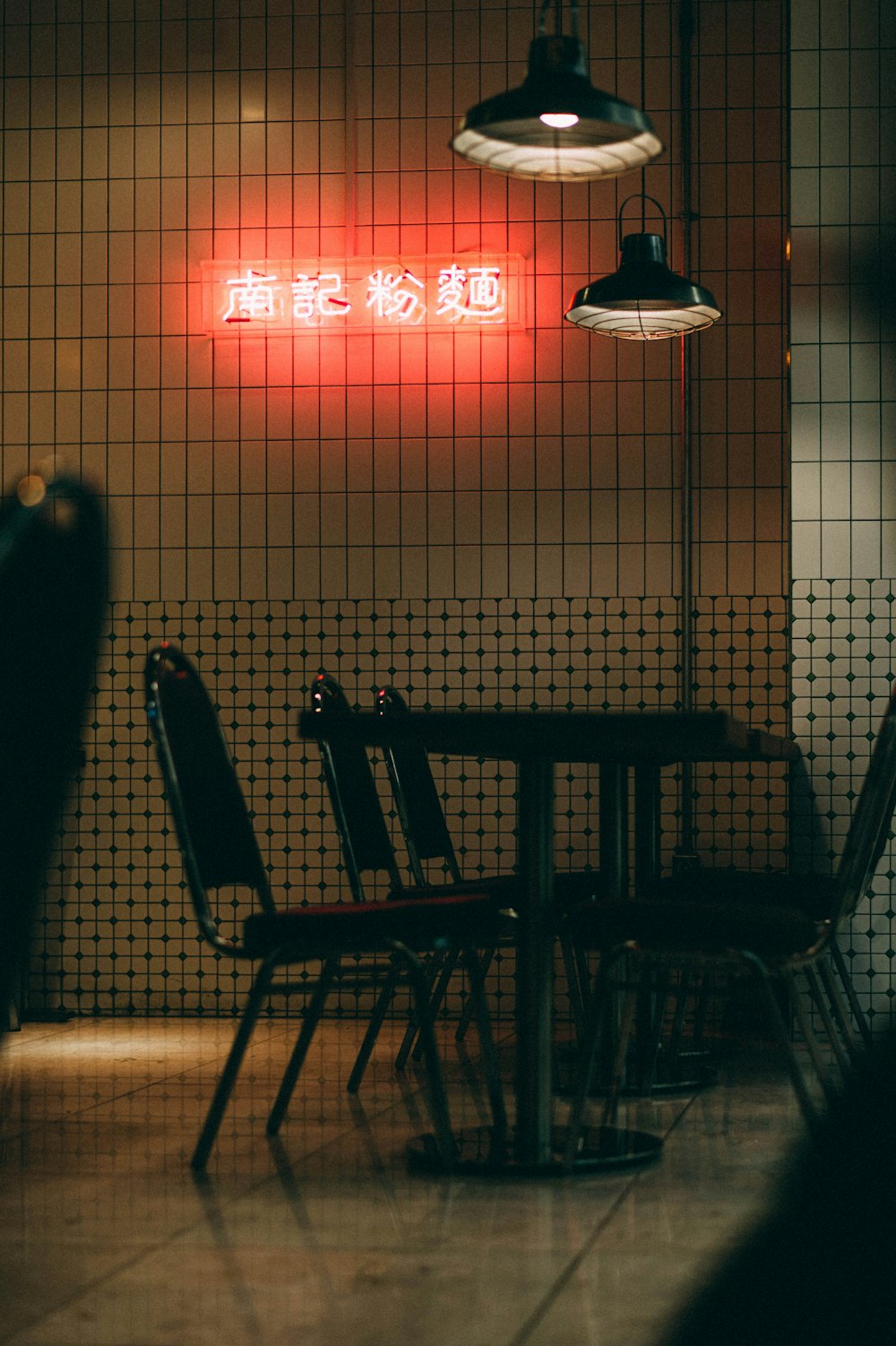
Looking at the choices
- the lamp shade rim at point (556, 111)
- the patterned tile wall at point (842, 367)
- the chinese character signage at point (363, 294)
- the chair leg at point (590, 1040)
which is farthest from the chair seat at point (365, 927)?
the chinese character signage at point (363, 294)

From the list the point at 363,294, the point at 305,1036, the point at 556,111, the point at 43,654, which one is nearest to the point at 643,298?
the point at 556,111

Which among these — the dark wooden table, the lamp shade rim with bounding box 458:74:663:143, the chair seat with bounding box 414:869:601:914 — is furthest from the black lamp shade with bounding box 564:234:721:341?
the dark wooden table

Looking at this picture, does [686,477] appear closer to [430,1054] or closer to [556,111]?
[556,111]

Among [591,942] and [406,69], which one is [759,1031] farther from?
[406,69]

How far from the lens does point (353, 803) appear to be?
354 cm

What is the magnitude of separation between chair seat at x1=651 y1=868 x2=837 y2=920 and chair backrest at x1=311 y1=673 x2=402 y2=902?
0.66 metres

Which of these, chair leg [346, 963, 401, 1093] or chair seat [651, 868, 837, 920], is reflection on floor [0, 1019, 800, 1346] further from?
chair seat [651, 868, 837, 920]

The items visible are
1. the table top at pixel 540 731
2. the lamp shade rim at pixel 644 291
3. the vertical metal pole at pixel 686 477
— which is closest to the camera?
the table top at pixel 540 731

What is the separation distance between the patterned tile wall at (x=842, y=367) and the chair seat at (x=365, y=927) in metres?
2.04

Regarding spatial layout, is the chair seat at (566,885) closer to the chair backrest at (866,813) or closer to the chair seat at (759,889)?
the chair seat at (759,889)

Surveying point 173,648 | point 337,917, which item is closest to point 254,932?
point 337,917

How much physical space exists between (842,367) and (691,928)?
2511 millimetres

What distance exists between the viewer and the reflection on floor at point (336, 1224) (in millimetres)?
1917

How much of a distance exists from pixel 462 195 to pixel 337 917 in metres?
3.33
